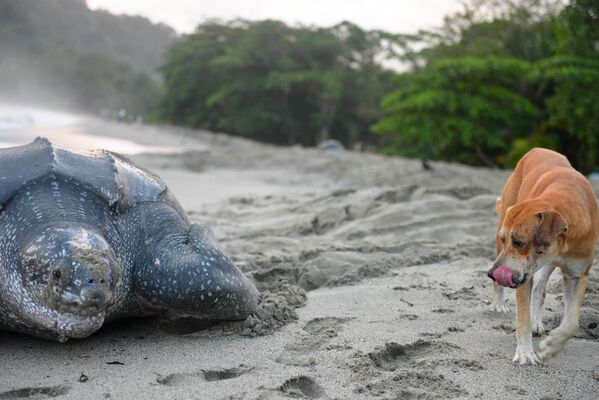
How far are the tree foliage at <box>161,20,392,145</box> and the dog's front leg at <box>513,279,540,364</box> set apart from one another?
21151 millimetres

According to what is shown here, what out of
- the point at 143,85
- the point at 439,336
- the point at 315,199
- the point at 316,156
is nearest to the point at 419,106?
the point at 316,156

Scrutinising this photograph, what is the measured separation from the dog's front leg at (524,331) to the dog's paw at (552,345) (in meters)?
0.04

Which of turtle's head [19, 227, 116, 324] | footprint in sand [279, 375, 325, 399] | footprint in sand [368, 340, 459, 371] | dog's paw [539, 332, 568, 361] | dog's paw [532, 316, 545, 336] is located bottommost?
footprint in sand [279, 375, 325, 399]

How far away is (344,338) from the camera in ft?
7.87

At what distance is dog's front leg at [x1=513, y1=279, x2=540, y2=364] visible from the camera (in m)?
2.19

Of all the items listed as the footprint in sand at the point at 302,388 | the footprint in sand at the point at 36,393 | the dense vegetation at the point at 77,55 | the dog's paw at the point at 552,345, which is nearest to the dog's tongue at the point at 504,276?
the dog's paw at the point at 552,345

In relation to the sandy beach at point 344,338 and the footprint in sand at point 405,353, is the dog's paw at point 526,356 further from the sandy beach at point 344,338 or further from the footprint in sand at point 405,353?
the footprint in sand at point 405,353

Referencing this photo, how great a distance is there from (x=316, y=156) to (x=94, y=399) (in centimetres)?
875

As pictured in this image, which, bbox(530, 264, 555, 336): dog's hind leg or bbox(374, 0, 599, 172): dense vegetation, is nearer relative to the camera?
bbox(530, 264, 555, 336): dog's hind leg

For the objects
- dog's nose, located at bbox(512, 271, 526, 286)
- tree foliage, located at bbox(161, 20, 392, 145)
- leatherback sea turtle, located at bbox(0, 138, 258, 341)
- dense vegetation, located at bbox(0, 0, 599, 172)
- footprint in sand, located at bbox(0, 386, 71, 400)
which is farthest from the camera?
tree foliage, located at bbox(161, 20, 392, 145)

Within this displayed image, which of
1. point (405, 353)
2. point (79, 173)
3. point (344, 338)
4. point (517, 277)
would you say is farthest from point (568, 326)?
point (79, 173)

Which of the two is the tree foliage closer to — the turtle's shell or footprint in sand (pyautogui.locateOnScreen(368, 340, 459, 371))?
the turtle's shell

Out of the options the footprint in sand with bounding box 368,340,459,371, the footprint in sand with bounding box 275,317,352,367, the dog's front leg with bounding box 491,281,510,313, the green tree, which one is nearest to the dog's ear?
the footprint in sand with bounding box 368,340,459,371

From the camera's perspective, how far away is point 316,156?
10.5 m
